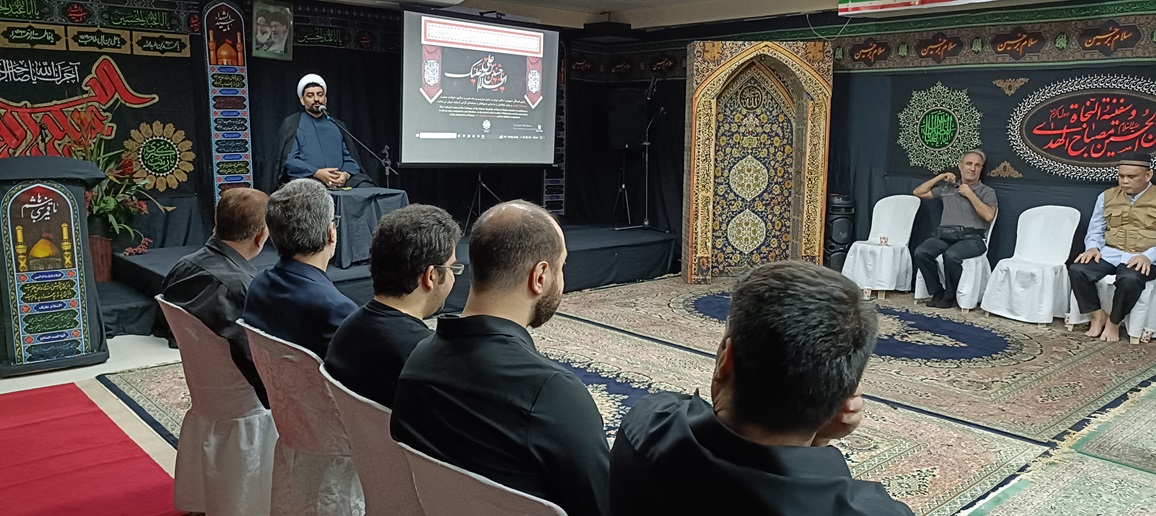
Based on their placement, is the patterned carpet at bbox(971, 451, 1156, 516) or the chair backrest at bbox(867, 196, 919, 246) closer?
the patterned carpet at bbox(971, 451, 1156, 516)

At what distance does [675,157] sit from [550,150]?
1.62 m

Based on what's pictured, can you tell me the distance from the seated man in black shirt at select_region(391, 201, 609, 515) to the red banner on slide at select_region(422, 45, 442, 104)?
5259mm

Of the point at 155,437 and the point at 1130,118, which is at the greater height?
the point at 1130,118

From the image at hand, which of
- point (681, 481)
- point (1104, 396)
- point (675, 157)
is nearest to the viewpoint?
point (681, 481)

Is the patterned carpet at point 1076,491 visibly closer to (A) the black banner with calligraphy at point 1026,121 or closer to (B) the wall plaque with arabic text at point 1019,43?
(A) the black banner with calligraphy at point 1026,121

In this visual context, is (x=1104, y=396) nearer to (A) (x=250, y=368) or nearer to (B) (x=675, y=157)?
(A) (x=250, y=368)

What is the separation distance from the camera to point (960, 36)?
21.1 ft

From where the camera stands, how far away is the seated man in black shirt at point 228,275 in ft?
7.62

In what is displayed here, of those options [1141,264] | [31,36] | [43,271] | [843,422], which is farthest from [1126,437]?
[31,36]

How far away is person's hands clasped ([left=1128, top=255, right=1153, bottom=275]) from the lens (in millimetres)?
5094

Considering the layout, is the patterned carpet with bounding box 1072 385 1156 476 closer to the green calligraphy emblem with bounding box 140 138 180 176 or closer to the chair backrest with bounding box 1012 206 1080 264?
the chair backrest with bounding box 1012 206 1080 264

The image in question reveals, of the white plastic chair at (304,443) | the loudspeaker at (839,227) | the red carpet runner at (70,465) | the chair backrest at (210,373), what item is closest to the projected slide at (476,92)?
the loudspeaker at (839,227)

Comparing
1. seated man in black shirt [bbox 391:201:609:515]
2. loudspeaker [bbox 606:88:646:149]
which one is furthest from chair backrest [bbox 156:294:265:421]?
loudspeaker [bbox 606:88:646:149]

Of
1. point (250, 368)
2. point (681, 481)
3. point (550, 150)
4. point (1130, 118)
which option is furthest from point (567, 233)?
point (681, 481)
